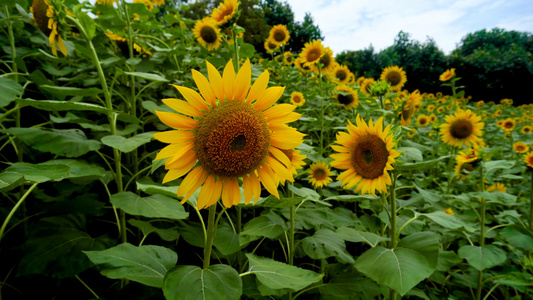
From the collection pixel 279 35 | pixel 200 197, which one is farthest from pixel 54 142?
pixel 279 35

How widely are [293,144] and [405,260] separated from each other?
2.59 ft

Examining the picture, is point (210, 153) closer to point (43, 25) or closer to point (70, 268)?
point (70, 268)

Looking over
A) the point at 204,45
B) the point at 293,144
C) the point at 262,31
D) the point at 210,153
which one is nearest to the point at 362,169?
the point at 293,144

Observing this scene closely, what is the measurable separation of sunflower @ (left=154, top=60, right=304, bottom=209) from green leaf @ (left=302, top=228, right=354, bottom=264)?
0.69 m

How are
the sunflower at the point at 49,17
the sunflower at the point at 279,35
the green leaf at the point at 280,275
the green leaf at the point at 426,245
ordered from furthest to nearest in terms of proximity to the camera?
the sunflower at the point at 279,35, the sunflower at the point at 49,17, the green leaf at the point at 426,245, the green leaf at the point at 280,275

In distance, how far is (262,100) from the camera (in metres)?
0.95

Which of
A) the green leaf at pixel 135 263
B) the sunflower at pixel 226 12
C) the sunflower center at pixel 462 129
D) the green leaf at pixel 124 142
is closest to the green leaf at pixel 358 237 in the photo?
the green leaf at pixel 135 263

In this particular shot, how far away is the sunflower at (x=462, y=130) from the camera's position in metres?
3.06

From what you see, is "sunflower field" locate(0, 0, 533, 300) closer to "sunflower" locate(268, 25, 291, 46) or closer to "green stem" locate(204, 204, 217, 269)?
"green stem" locate(204, 204, 217, 269)

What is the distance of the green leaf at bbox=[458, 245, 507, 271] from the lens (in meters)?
1.76

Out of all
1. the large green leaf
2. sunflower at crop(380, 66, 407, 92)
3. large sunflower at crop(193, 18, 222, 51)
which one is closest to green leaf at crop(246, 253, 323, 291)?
the large green leaf

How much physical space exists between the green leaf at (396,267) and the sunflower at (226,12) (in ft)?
6.31

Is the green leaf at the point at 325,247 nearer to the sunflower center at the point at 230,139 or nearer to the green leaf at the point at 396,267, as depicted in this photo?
the green leaf at the point at 396,267

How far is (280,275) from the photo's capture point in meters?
1.02
